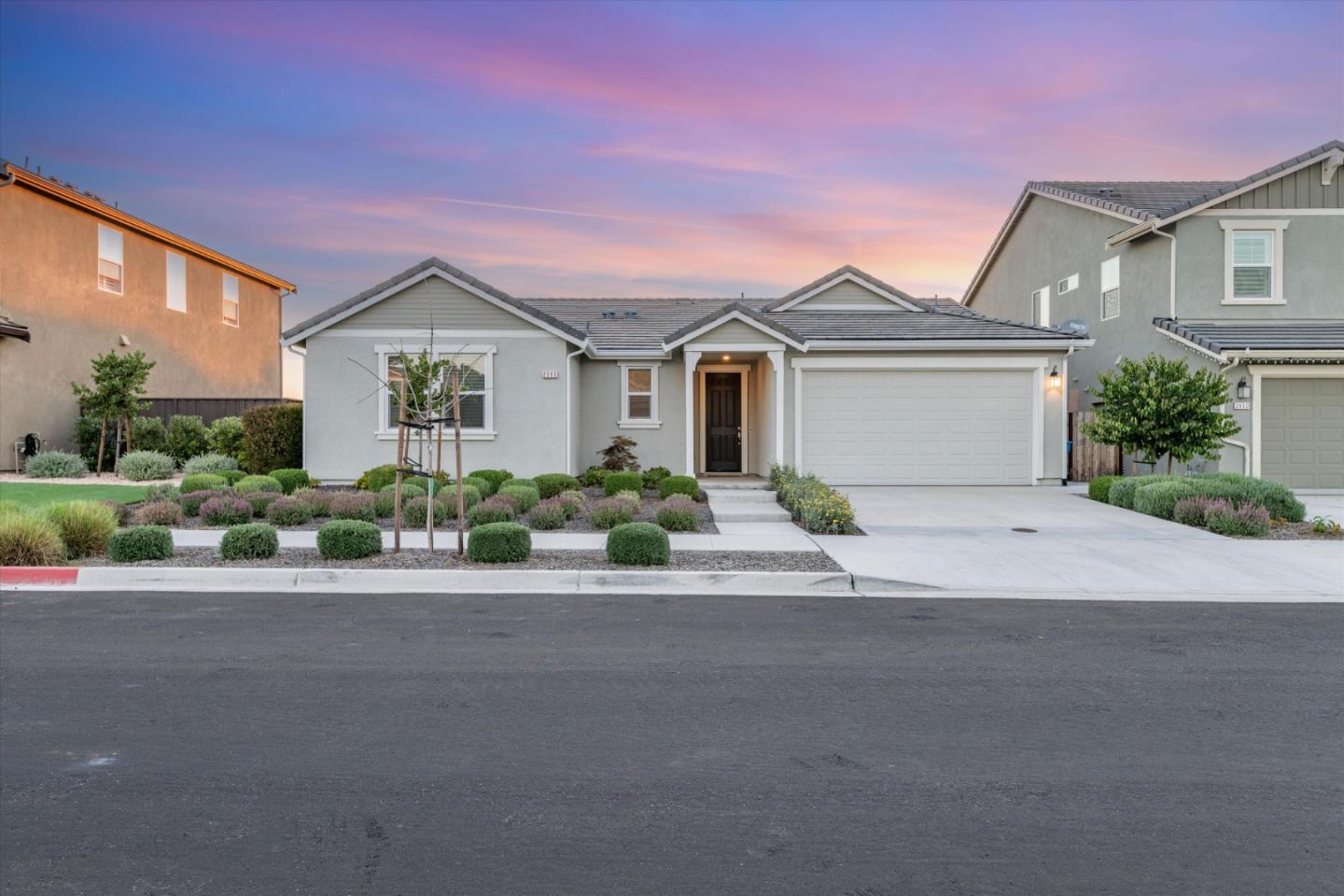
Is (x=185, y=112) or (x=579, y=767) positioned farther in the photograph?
(x=185, y=112)

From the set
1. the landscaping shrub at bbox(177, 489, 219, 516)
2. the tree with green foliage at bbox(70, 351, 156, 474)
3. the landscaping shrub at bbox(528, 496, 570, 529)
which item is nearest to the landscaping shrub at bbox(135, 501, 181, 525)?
the landscaping shrub at bbox(177, 489, 219, 516)

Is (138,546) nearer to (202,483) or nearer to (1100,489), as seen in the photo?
(202,483)

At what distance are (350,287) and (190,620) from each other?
25.2m

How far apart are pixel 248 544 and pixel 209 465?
1041 cm

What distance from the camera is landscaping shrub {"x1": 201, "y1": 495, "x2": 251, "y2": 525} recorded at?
1265 cm

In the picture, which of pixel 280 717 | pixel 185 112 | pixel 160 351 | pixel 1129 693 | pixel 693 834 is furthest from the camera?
pixel 160 351

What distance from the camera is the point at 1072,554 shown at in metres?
10.4

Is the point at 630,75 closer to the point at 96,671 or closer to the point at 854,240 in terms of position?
the point at 854,240

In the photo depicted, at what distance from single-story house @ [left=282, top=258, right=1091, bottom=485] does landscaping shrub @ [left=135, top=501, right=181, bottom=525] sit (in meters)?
4.37

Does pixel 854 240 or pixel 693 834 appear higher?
pixel 854 240

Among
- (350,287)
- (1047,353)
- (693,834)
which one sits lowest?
(693,834)

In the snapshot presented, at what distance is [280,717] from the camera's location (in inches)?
187

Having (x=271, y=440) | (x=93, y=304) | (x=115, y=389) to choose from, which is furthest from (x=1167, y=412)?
(x=93, y=304)

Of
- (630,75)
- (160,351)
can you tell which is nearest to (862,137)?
(630,75)
